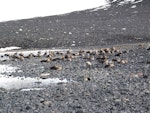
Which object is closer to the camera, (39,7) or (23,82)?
(23,82)

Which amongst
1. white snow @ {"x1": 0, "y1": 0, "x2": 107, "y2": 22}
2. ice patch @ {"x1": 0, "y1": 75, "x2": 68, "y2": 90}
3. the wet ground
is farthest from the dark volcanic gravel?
white snow @ {"x1": 0, "y1": 0, "x2": 107, "y2": 22}

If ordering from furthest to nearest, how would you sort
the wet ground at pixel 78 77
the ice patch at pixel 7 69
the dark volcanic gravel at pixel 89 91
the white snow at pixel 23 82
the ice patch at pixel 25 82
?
1. the ice patch at pixel 7 69
2. the white snow at pixel 23 82
3. the ice patch at pixel 25 82
4. the wet ground at pixel 78 77
5. the dark volcanic gravel at pixel 89 91

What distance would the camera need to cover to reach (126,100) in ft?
39.9

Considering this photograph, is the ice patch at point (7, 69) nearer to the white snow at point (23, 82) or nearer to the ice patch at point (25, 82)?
the white snow at point (23, 82)

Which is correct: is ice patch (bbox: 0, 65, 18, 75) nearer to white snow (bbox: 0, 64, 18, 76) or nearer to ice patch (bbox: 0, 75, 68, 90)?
white snow (bbox: 0, 64, 18, 76)

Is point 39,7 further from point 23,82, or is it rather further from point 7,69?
point 23,82

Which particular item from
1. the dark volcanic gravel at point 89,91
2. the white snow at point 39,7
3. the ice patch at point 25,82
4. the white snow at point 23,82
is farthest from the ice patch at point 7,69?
the white snow at point 39,7

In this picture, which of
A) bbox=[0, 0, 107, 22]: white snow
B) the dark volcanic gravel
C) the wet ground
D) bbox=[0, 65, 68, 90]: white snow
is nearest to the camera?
the dark volcanic gravel

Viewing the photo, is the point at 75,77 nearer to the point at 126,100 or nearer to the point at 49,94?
the point at 49,94

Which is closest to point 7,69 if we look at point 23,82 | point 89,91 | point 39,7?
point 23,82

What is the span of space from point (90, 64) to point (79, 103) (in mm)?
7694

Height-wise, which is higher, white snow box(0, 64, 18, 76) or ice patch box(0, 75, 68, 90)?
ice patch box(0, 75, 68, 90)

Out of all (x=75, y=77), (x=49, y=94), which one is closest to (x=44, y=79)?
(x=75, y=77)

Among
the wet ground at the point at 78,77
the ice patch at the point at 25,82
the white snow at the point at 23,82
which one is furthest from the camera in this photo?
the white snow at the point at 23,82
